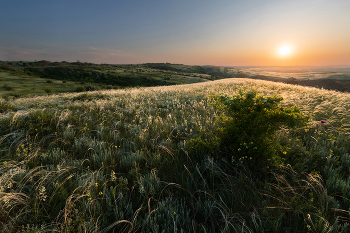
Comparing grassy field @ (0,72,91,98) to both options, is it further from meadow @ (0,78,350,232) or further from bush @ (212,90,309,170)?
bush @ (212,90,309,170)

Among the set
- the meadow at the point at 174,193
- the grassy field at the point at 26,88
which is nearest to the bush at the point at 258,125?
the meadow at the point at 174,193

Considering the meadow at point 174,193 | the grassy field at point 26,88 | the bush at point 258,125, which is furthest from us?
the grassy field at point 26,88

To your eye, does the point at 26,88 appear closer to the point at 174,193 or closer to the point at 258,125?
the point at 174,193

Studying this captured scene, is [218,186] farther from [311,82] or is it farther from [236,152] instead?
[311,82]

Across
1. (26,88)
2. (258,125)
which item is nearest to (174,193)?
(258,125)

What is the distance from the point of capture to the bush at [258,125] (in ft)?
8.18

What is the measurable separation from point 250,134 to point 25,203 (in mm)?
3361

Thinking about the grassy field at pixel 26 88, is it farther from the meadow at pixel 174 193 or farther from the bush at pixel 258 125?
the bush at pixel 258 125

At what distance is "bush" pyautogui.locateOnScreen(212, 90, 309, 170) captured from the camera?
2.49 metres

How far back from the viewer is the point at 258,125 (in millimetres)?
2750

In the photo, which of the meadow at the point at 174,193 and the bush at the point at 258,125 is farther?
the bush at the point at 258,125

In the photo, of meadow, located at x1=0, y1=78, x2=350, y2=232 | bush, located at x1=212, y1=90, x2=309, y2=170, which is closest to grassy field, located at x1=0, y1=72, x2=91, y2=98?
meadow, located at x1=0, y1=78, x2=350, y2=232

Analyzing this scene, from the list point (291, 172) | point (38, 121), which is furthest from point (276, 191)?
point (38, 121)

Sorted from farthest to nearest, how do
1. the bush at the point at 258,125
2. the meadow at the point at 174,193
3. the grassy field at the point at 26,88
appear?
the grassy field at the point at 26,88 < the bush at the point at 258,125 < the meadow at the point at 174,193
